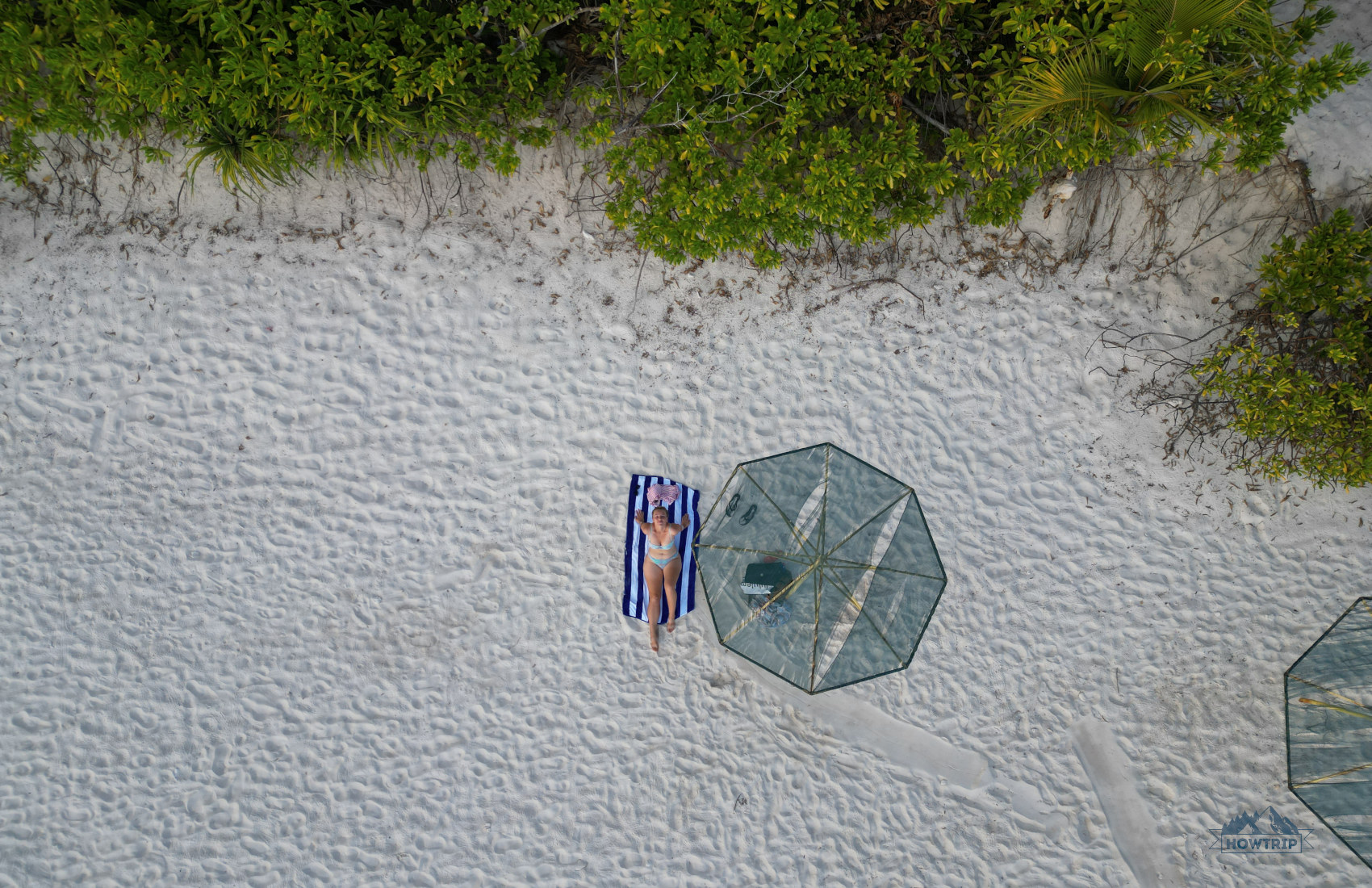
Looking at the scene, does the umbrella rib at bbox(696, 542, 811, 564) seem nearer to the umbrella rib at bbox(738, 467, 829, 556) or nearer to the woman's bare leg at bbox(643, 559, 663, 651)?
the umbrella rib at bbox(738, 467, 829, 556)

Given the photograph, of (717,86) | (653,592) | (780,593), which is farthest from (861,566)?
(717,86)

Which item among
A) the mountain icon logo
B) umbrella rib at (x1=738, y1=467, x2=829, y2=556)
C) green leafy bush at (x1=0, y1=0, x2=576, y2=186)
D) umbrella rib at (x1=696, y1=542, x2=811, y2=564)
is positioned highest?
green leafy bush at (x1=0, y1=0, x2=576, y2=186)

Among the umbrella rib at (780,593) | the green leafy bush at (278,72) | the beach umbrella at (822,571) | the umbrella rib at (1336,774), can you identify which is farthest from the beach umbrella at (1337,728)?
the green leafy bush at (278,72)

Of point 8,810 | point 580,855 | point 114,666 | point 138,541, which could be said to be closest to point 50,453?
point 138,541

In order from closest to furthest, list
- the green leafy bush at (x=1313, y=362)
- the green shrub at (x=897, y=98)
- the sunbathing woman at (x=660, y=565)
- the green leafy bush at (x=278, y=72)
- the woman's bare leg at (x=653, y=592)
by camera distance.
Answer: the green shrub at (x=897, y=98), the green leafy bush at (x=278, y=72), the green leafy bush at (x=1313, y=362), the sunbathing woman at (x=660, y=565), the woman's bare leg at (x=653, y=592)

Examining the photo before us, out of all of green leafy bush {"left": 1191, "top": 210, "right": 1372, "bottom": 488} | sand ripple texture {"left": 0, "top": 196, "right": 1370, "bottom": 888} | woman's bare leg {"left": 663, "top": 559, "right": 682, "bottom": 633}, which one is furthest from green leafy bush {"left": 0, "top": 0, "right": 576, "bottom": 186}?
green leafy bush {"left": 1191, "top": 210, "right": 1372, "bottom": 488}

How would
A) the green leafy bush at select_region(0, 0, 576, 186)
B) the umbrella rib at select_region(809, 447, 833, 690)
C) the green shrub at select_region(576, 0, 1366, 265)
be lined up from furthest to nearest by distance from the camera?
the umbrella rib at select_region(809, 447, 833, 690) < the green leafy bush at select_region(0, 0, 576, 186) < the green shrub at select_region(576, 0, 1366, 265)

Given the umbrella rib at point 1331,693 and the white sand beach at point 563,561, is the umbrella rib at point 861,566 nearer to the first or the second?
the white sand beach at point 563,561

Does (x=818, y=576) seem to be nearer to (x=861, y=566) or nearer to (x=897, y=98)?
(x=861, y=566)
